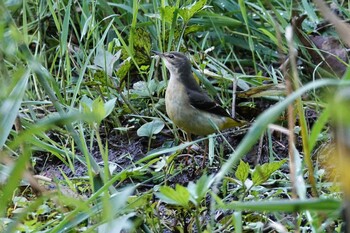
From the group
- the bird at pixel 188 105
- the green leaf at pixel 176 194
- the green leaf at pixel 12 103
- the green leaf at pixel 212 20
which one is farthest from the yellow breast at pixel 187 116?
the green leaf at pixel 176 194

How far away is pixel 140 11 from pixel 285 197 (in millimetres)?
2226

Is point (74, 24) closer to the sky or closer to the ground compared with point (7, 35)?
closer to the ground

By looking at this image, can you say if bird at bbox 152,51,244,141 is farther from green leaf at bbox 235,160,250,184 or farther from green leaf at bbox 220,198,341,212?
green leaf at bbox 220,198,341,212

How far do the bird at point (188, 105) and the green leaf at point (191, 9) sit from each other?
0.32 m

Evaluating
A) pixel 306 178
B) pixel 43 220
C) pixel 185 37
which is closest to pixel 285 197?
pixel 306 178

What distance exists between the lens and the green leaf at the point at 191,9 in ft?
16.1

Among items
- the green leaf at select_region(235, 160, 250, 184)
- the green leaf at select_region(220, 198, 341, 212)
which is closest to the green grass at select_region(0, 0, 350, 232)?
the green leaf at select_region(235, 160, 250, 184)

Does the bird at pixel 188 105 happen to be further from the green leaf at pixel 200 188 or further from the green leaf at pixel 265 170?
the green leaf at pixel 200 188

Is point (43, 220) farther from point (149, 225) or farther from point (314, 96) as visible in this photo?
point (314, 96)

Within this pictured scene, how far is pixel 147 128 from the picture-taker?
4914mm

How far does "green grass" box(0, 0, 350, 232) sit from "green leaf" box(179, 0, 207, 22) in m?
0.01

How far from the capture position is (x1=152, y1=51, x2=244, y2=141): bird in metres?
5.02

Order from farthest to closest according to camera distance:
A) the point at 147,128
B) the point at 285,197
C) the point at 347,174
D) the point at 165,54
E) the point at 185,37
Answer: the point at 185,37
the point at 165,54
the point at 147,128
the point at 285,197
the point at 347,174

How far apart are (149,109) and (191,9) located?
0.70m
